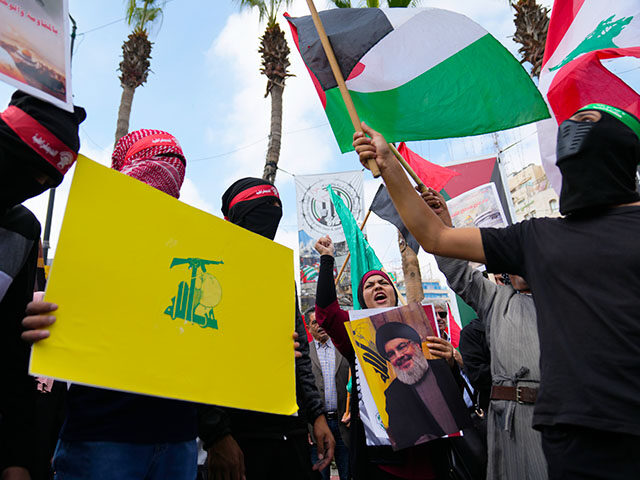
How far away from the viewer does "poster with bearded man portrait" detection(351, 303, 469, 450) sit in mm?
2539

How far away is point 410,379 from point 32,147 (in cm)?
227

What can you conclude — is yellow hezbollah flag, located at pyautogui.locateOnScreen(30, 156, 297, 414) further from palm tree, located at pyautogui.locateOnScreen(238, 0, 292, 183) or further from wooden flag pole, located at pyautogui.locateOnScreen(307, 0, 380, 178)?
palm tree, located at pyautogui.locateOnScreen(238, 0, 292, 183)

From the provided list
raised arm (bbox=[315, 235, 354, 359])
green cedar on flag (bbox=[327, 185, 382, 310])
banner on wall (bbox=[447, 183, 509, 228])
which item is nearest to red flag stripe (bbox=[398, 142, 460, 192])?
banner on wall (bbox=[447, 183, 509, 228])

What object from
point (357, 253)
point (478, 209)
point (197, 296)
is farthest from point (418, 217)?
point (478, 209)

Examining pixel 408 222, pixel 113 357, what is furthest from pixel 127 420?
pixel 408 222

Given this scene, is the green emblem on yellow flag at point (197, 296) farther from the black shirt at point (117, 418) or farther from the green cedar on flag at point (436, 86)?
the green cedar on flag at point (436, 86)

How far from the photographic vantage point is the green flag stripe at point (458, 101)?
120 inches

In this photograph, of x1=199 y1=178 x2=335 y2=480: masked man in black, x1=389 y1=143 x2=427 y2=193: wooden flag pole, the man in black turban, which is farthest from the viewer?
the man in black turban

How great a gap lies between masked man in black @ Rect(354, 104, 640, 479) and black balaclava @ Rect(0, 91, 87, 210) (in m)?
1.15

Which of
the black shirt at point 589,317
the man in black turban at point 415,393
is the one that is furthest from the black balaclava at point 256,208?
the black shirt at point 589,317

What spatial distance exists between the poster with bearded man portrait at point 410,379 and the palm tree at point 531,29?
25.7 feet

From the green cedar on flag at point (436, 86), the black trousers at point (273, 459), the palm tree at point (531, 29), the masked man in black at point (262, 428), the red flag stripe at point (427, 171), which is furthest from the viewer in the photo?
the palm tree at point (531, 29)

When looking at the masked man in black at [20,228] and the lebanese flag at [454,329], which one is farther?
the lebanese flag at [454,329]

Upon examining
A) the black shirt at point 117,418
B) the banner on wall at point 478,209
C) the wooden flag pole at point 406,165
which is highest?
the banner on wall at point 478,209
